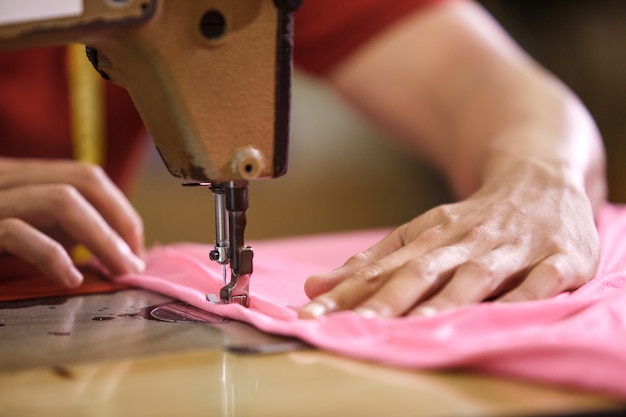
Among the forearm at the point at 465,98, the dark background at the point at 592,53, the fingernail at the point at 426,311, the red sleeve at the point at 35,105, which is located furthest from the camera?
the dark background at the point at 592,53

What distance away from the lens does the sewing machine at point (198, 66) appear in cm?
69

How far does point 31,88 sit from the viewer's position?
1.62 metres

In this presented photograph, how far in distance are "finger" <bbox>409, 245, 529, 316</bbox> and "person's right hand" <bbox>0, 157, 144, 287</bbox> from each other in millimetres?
482

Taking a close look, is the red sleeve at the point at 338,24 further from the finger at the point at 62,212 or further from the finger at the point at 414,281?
the finger at the point at 414,281

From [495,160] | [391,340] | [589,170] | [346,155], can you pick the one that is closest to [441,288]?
[391,340]

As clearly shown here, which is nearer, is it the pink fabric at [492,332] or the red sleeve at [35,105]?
the pink fabric at [492,332]

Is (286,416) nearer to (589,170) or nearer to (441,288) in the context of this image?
(441,288)

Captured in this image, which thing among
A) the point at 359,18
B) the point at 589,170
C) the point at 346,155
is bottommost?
the point at 346,155

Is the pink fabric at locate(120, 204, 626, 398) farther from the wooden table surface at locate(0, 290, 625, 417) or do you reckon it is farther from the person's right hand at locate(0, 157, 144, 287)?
the person's right hand at locate(0, 157, 144, 287)

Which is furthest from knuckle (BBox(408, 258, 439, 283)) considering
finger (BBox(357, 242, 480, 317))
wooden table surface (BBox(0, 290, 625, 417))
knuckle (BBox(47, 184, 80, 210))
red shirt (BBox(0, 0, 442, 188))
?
red shirt (BBox(0, 0, 442, 188))

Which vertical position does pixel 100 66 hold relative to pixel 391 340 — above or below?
above

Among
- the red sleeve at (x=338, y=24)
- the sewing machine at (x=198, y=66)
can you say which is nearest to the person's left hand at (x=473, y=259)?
the sewing machine at (x=198, y=66)

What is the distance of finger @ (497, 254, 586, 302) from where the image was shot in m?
0.73

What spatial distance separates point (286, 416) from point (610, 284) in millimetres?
437
